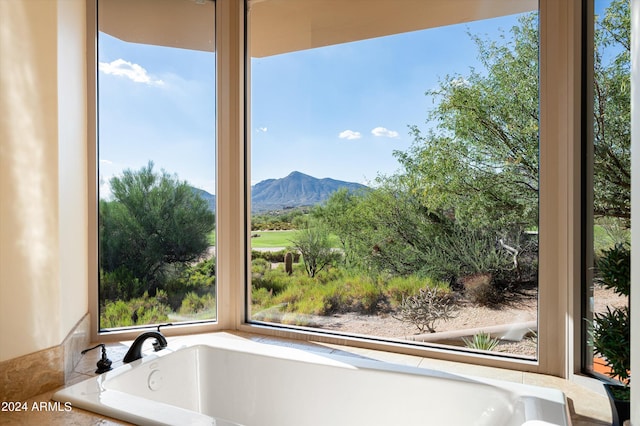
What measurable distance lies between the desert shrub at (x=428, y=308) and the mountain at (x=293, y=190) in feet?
2.01

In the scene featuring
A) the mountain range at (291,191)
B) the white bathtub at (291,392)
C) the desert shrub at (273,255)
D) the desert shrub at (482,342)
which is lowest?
the white bathtub at (291,392)

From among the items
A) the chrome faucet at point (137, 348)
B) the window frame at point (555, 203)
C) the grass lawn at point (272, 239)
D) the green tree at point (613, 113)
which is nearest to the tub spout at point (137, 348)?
the chrome faucet at point (137, 348)

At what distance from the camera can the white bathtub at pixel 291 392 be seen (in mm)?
1494

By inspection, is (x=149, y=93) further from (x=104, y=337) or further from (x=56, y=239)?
(x=104, y=337)

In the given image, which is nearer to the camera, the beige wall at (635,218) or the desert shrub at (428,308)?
the beige wall at (635,218)

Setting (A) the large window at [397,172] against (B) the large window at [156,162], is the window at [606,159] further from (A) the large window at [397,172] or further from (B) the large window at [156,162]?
(B) the large window at [156,162]

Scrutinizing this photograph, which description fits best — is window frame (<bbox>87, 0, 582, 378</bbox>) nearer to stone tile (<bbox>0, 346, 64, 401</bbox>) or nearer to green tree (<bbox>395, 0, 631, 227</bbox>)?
green tree (<bbox>395, 0, 631, 227</bbox>)

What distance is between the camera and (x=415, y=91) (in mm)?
2139

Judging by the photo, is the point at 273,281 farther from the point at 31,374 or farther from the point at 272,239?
the point at 31,374

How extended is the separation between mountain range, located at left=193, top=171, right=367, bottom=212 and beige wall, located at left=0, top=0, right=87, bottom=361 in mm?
856

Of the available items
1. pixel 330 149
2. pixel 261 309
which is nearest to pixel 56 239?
pixel 261 309

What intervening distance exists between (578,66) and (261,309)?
192cm

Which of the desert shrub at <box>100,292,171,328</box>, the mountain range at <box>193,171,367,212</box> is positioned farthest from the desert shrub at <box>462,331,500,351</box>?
the desert shrub at <box>100,292,171,328</box>

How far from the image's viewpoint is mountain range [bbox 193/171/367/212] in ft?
7.68
